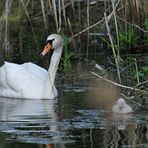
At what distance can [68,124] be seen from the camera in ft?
35.1

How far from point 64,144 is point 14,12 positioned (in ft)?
44.7

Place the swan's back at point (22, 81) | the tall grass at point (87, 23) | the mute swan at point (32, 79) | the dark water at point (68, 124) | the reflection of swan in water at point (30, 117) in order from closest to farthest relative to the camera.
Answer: the dark water at point (68, 124) → the reflection of swan in water at point (30, 117) → the mute swan at point (32, 79) → the swan's back at point (22, 81) → the tall grass at point (87, 23)

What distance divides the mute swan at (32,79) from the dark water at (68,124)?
253 millimetres

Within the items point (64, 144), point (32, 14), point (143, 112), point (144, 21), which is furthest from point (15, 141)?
point (32, 14)

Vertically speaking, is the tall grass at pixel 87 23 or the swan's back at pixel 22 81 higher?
the tall grass at pixel 87 23

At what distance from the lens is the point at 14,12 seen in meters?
22.8

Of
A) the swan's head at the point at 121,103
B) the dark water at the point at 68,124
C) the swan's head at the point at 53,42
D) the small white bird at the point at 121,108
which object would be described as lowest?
the dark water at the point at 68,124

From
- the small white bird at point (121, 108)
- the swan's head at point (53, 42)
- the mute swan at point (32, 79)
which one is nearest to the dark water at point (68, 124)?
the small white bird at point (121, 108)

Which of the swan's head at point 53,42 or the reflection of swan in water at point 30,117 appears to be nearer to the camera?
the reflection of swan in water at point 30,117

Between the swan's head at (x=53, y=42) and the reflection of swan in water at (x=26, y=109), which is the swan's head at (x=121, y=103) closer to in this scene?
the reflection of swan in water at (x=26, y=109)

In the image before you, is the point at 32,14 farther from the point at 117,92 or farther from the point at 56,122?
the point at 56,122

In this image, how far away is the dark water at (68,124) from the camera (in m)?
9.61

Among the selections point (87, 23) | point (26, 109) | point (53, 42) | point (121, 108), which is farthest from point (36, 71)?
point (121, 108)

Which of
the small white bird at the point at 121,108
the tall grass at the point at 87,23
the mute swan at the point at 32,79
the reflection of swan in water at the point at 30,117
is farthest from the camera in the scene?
the tall grass at the point at 87,23
